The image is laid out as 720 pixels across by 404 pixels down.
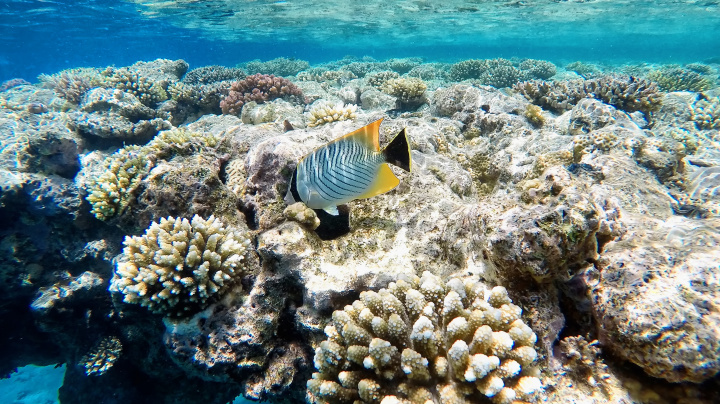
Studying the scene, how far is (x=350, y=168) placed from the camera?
2055mm

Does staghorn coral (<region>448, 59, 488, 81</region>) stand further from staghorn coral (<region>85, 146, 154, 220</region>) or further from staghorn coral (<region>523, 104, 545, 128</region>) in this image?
staghorn coral (<region>85, 146, 154, 220</region>)

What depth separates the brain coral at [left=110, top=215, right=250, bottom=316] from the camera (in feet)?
9.02

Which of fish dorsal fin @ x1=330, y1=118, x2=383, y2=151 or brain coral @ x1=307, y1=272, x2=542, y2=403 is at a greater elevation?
fish dorsal fin @ x1=330, y1=118, x2=383, y2=151

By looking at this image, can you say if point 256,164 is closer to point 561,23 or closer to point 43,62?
point 561,23

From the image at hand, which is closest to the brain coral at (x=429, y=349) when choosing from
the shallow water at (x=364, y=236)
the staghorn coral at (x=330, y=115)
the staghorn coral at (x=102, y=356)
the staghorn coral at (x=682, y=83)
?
the shallow water at (x=364, y=236)

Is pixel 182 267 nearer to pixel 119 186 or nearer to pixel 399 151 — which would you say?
pixel 119 186

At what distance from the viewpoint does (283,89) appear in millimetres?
8047

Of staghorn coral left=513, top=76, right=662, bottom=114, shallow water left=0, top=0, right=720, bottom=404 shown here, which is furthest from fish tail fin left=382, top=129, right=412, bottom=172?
staghorn coral left=513, top=76, right=662, bottom=114

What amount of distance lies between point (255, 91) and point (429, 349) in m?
7.40

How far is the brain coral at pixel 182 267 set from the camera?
108 inches

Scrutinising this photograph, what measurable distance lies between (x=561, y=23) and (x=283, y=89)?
42.5 m

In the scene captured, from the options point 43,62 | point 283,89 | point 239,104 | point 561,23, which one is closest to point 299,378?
point 239,104

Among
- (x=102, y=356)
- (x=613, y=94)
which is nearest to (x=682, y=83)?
(x=613, y=94)

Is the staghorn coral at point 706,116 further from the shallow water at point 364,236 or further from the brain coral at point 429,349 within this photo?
the brain coral at point 429,349
